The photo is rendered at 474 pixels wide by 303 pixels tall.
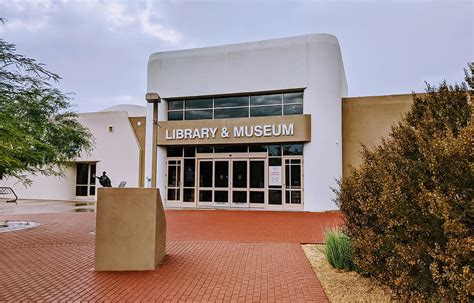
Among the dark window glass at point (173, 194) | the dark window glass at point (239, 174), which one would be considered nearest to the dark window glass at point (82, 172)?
the dark window glass at point (173, 194)

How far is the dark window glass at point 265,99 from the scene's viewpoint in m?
18.1

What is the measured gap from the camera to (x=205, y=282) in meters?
5.77

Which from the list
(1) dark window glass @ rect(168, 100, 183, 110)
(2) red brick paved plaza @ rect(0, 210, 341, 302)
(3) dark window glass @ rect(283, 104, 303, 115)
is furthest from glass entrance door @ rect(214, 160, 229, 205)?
(2) red brick paved plaza @ rect(0, 210, 341, 302)

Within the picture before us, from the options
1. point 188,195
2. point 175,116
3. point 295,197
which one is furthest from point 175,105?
point 295,197

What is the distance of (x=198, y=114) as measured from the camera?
19.3 metres

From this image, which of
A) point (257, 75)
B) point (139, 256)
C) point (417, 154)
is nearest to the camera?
point (417, 154)

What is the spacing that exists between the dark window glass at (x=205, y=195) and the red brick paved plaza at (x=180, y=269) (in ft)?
24.3

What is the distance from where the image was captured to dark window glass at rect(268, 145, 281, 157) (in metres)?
17.9

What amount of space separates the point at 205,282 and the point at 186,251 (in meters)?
2.39

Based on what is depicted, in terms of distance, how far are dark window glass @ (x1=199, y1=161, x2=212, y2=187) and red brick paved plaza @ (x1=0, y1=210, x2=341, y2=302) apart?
7577 mm

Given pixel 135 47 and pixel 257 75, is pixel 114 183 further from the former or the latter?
pixel 257 75

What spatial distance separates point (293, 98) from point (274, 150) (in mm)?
2825

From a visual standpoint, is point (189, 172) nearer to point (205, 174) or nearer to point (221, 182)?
point (205, 174)

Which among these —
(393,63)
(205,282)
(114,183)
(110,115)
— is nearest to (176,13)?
(110,115)
